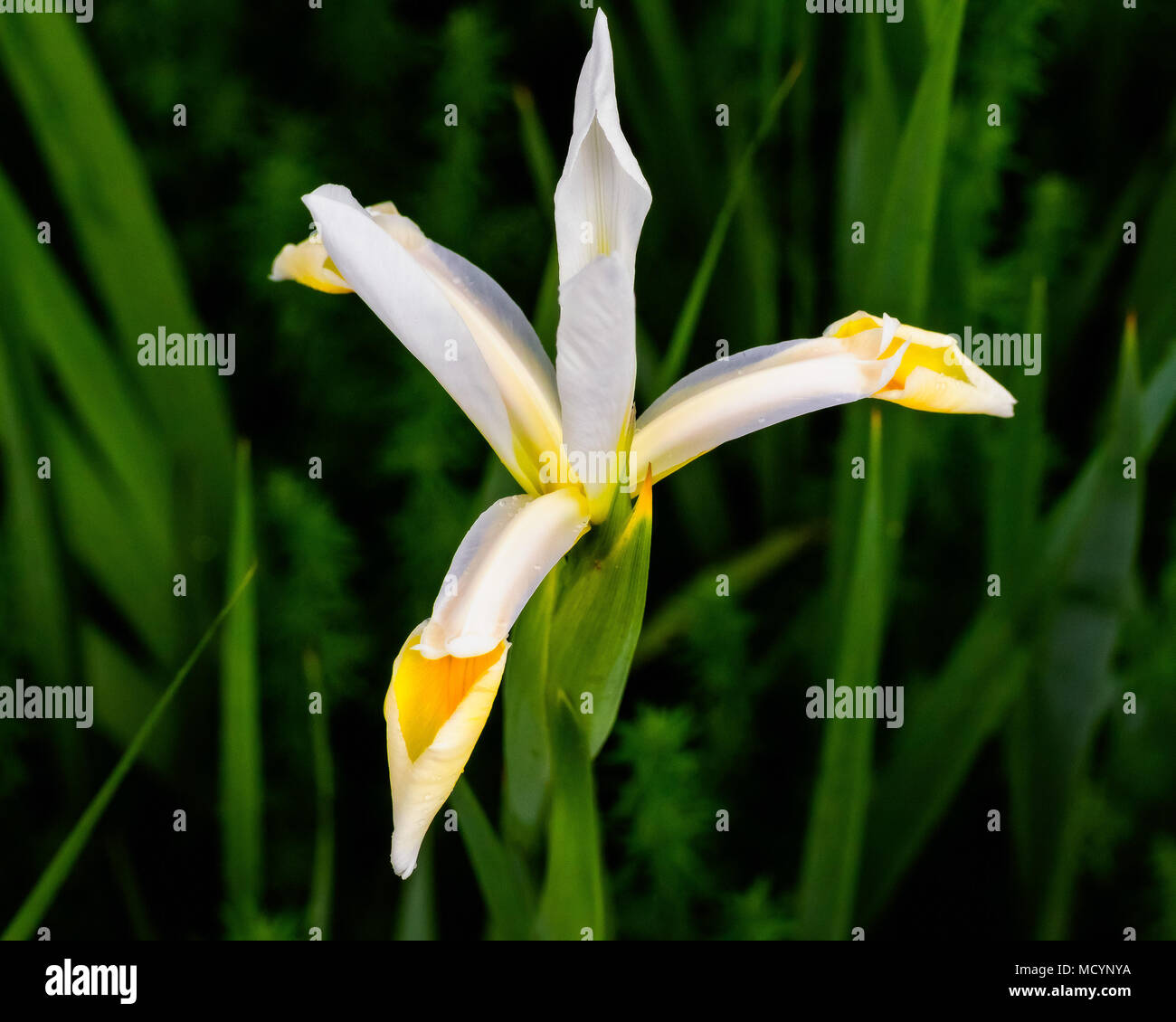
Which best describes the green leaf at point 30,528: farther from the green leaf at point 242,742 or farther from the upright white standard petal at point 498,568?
the upright white standard petal at point 498,568

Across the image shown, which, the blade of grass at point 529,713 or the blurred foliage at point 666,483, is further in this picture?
the blurred foliage at point 666,483

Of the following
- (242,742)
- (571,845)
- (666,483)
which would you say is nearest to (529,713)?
(571,845)

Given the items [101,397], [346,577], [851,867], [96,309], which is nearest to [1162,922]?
[851,867]

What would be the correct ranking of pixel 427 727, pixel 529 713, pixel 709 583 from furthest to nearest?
pixel 709 583 < pixel 529 713 < pixel 427 727

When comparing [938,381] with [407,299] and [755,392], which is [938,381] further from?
[407,299]

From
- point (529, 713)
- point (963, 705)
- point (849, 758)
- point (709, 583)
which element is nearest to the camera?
→ point (529, 713)

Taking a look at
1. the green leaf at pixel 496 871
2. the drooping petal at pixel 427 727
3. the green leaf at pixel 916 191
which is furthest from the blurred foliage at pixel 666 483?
the drooping petal at pixel 427 727
